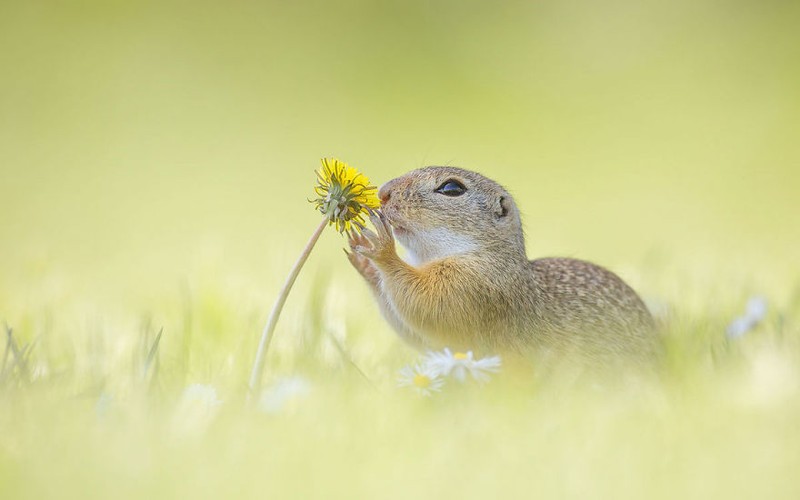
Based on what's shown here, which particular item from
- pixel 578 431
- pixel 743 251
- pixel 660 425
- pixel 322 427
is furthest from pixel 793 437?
pixel 743 251

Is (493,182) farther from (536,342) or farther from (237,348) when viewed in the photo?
(237,348)

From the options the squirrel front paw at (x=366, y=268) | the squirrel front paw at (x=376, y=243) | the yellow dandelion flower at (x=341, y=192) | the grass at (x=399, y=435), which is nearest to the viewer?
the grass at (x=399, y=435)

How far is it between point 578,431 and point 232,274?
3.31 metres

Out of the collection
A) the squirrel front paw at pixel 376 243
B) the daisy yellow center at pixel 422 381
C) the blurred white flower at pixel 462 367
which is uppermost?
the squirrel front paw at pixel 376 243

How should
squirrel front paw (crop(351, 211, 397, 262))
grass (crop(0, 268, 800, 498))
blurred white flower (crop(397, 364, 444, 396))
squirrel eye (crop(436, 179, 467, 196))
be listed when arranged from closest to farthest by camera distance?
grass (crop(0, 268, 800, 498)), blurred white flower (crop(397, 364, 444, 396)), squirrel front paw (crop(351, 211, 397, 262)), squirrel eye (crop(436, 179, 467, 196))

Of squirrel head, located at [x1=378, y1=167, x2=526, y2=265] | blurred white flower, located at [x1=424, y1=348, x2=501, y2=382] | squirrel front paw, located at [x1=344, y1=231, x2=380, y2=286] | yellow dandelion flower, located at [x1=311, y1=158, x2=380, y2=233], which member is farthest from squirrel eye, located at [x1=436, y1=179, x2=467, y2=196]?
blurred white flower, located at [x1=424, y1=348, x2=501, y2=382]

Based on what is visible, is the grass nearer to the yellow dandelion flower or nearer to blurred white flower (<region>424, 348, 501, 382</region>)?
blurred white flower (<region>424, 348, 501, 382</region>)

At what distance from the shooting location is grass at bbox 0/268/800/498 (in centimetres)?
221

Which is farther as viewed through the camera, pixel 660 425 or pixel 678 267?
pixel 678 267

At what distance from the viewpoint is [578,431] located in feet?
8.20

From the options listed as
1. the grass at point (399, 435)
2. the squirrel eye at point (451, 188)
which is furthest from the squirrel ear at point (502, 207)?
the grass at point (399, 435)

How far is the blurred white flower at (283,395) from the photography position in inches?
108

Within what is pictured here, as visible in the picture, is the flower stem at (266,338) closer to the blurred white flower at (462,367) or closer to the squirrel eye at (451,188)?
the blurred white flower at (462,367)

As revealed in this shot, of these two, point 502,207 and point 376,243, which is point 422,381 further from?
point 502,207
